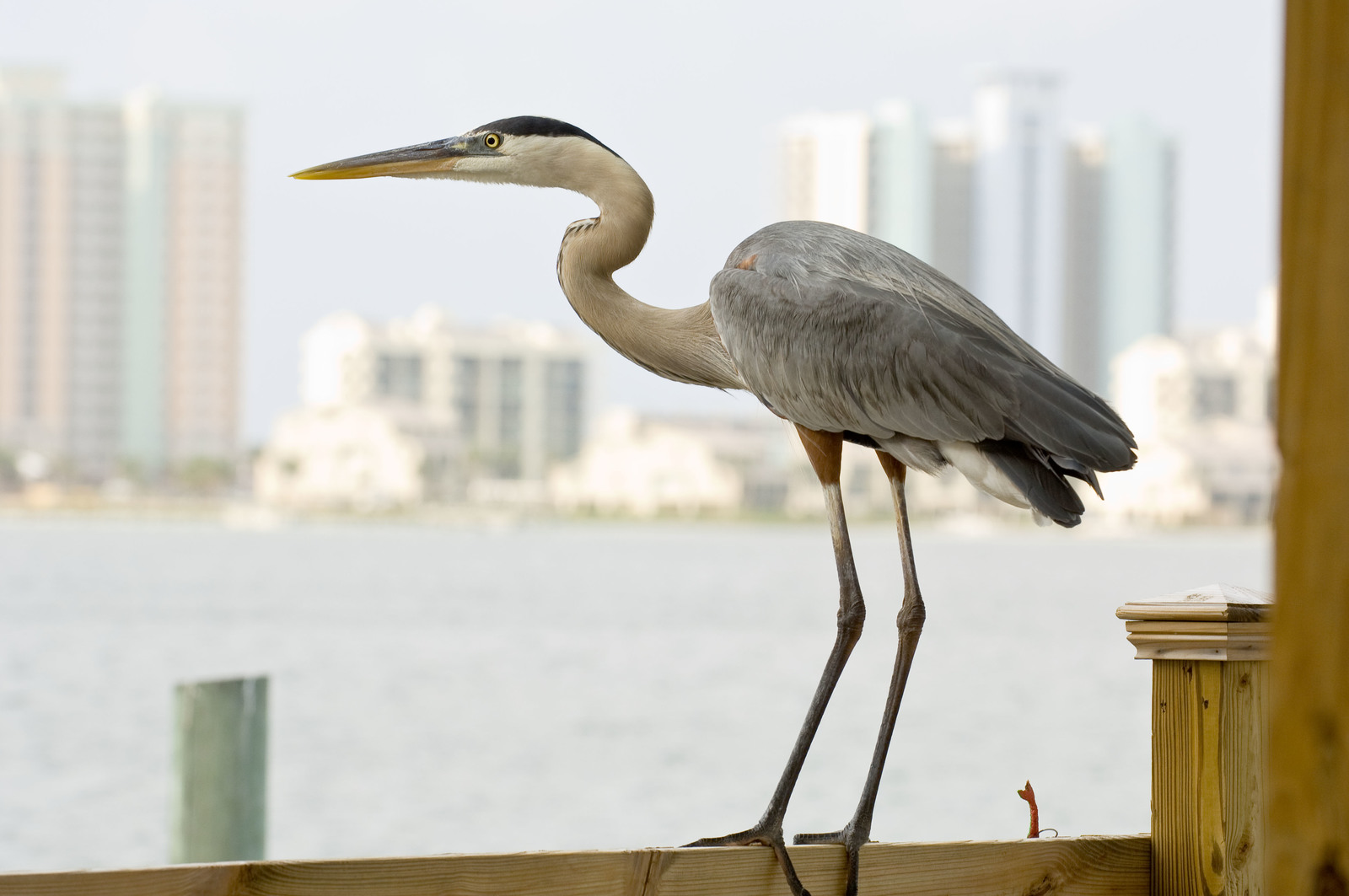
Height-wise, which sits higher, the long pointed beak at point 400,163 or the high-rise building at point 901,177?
the high-rise building at point 901,177

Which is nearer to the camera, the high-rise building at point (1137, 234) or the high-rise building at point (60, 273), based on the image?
the high-rise building at point (1137, 234)

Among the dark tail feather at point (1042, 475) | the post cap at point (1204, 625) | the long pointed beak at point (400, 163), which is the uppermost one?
the long pointed beak at point (400, 163)

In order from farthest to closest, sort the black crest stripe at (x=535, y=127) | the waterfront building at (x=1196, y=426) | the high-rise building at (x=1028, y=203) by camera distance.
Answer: the high-rise building at (x=1028, y=203) → the waterfront building at (x=1196, y=426) → the black crest stripe at (x=535, y=127)

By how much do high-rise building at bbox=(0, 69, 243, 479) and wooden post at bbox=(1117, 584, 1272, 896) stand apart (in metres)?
102

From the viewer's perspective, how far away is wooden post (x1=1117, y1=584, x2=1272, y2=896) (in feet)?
6.30

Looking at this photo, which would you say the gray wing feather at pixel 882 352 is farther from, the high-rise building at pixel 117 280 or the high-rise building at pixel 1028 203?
the high-rise building at pixel 117 280

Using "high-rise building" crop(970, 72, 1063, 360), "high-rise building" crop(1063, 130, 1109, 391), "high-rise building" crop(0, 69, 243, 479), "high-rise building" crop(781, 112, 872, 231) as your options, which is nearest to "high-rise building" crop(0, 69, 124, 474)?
"high-rise building" crop(0, 69, 243, 479)

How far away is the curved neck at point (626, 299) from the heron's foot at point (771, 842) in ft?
3.00

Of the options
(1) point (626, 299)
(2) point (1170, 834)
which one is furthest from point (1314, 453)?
(1) point (626, 299)

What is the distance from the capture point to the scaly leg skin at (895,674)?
2033 mm

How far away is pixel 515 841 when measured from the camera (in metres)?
16.0

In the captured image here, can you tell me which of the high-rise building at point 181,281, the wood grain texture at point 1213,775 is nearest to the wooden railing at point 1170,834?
the wood grain texture at point 1213,775

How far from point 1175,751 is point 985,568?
235 feet

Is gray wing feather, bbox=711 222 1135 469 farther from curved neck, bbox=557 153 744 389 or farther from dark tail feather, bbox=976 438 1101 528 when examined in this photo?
curved neck, bbox=557 153 744 389
